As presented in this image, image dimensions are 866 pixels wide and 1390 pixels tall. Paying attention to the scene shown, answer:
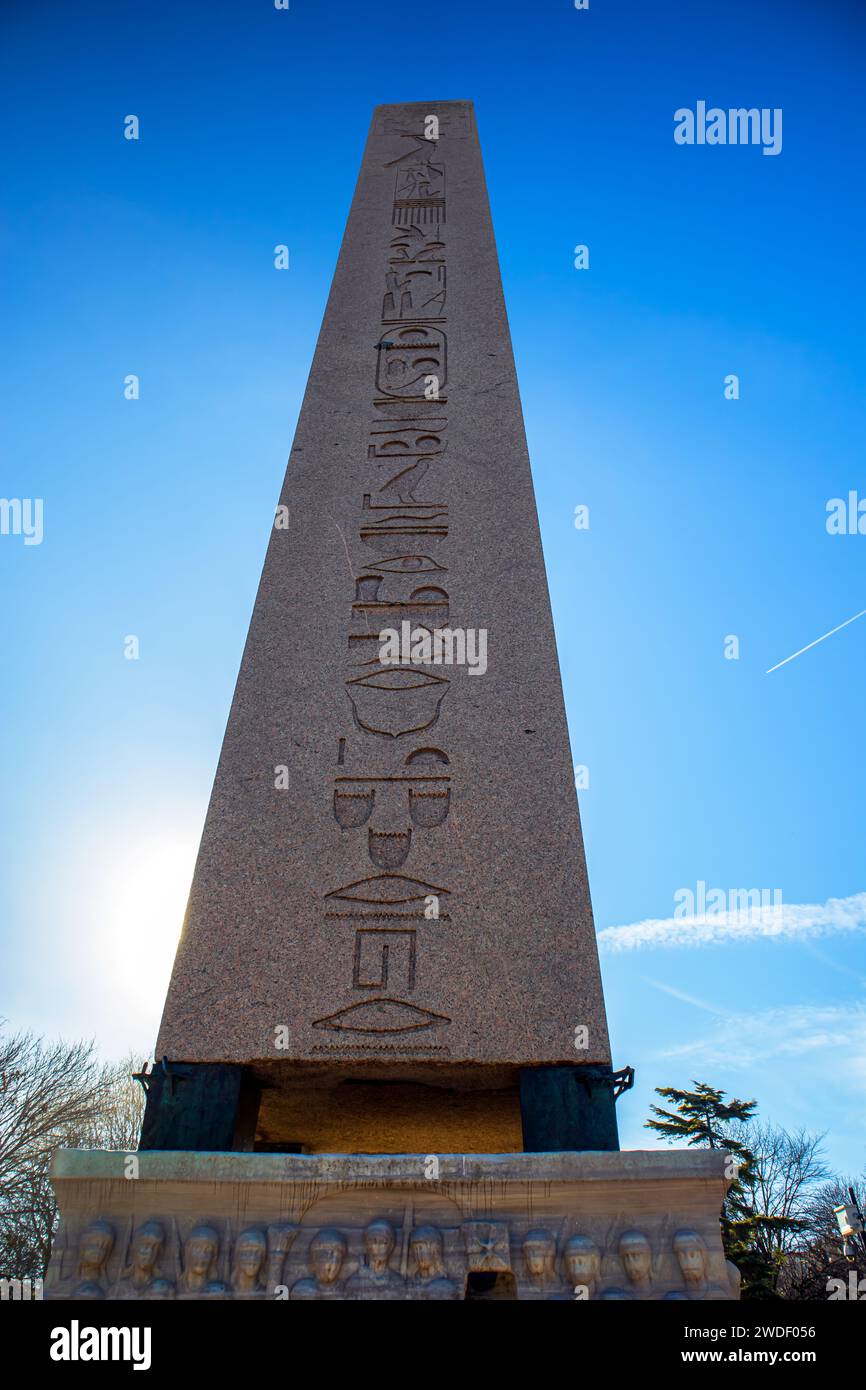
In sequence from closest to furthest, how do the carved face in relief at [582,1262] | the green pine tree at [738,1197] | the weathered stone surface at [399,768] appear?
the carved face in relief at [582,1262] < the weathered stone surface at [399,768] < the green pine tree at [738,1197]

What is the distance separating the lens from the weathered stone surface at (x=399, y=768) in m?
2.84

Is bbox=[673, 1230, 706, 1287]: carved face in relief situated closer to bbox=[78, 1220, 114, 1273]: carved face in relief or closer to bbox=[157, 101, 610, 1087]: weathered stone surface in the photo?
bbox=[157, 101, 610, 1087]: weathered stone surface

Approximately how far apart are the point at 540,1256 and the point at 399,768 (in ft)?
5.13

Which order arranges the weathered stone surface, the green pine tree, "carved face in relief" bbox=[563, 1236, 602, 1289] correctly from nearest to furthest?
"carved face in relief" bbox=[563, 1236, 602, 1289] < the weathered stone surface < the green pine tree

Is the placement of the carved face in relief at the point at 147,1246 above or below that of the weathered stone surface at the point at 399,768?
below

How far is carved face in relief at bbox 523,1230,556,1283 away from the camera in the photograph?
222cm

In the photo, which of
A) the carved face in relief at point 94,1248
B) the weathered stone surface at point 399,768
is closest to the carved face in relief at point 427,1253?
the weathered stone surface at point 399,768

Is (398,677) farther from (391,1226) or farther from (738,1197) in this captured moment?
(738,1197)

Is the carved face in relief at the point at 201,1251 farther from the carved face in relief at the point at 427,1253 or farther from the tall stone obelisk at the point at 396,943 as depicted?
the carved face in relief at the point at 427,1253

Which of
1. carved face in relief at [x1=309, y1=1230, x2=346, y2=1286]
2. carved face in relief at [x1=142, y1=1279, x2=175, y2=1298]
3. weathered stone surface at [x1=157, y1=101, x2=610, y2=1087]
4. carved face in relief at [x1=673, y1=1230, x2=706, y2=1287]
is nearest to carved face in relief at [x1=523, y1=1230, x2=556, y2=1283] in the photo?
carved face in relief at [x1=673, y1=1230, x2=706, y2=1287]
